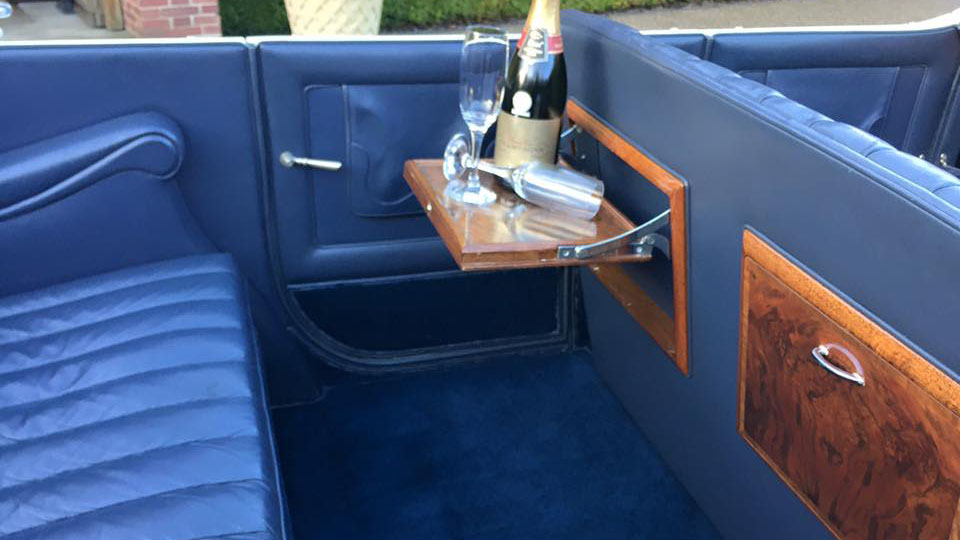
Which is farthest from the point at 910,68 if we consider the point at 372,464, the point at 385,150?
the point at 372,464

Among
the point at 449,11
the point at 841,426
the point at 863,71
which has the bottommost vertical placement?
the point at 449,11

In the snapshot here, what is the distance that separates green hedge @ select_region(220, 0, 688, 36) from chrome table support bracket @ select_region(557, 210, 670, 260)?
437 centimetres

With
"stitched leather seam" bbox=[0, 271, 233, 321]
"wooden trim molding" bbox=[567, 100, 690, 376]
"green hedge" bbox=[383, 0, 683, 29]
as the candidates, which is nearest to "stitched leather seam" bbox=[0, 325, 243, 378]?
"stitched leather seam" bbox=[0, 271, 233, 321]

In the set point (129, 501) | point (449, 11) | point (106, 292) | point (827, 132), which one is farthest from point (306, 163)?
point (449, 11)

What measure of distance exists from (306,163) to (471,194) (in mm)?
458

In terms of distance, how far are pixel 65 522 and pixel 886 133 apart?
213 centimetres

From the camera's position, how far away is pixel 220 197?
6.25 feet

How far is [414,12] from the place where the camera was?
5.98 meters

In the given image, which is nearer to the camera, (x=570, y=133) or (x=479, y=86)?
(x=479, y=86)

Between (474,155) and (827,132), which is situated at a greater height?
(827,132)

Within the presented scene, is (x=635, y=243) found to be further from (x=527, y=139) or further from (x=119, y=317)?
(x=119, y=317)

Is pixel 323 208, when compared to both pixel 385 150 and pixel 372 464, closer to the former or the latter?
pixel 385 150

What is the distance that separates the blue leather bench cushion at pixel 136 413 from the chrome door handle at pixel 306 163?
0.30 meters

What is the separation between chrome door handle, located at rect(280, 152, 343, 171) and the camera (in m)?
1.90
